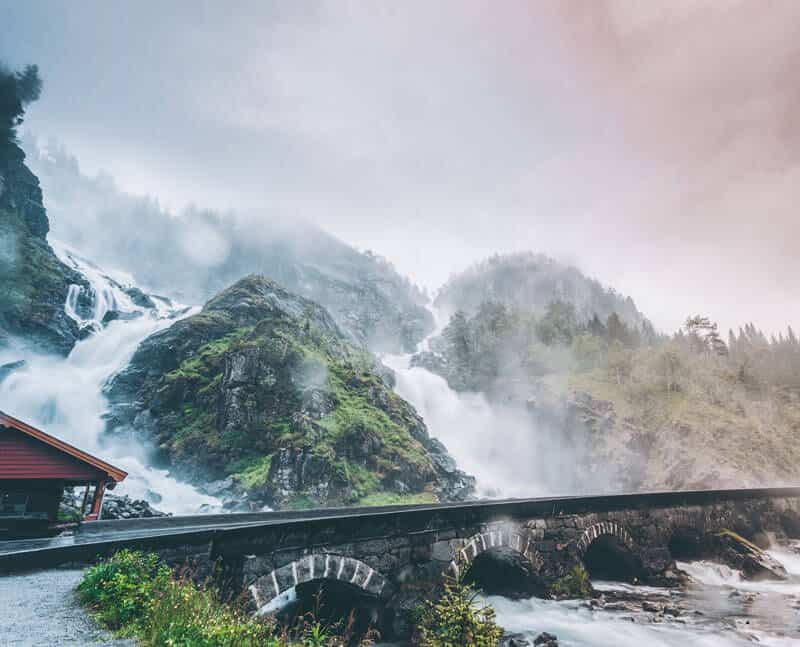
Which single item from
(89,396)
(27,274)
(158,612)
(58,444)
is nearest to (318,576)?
(158,612)

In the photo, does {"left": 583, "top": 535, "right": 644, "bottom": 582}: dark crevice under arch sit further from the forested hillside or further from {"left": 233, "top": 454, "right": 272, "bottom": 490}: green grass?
the forested hillside

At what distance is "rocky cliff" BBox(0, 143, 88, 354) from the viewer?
50.0m

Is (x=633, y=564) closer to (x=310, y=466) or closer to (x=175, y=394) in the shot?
(x=310, y=466)

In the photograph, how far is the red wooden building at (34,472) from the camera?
1554 centimetres

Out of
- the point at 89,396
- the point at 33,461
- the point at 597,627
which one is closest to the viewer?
the point at 597,627

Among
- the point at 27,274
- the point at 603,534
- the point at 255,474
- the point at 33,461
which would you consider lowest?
the point at 603,534

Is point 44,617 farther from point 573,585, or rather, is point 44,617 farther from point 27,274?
point 27,274

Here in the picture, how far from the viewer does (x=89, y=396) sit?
1831 inches

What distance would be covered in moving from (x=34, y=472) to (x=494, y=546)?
1650 cm

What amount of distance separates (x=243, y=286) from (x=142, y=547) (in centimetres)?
5896

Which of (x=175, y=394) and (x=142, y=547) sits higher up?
(x=175, y=394)

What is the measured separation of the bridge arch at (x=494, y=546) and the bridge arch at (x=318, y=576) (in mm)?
2675

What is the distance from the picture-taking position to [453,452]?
6638cm

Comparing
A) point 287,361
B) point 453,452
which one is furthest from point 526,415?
point 287,361
